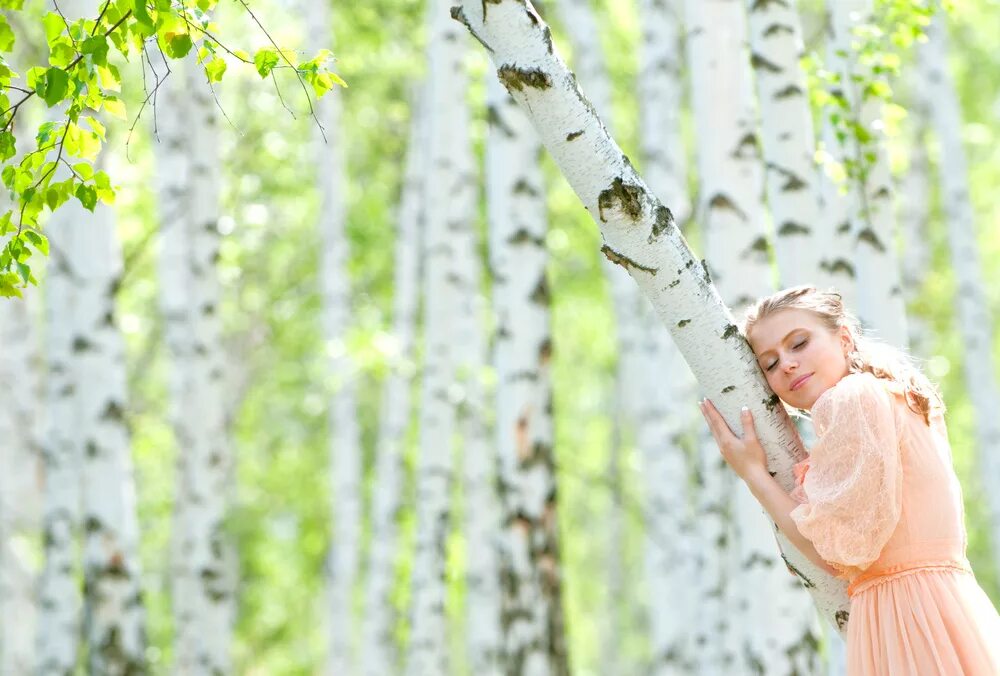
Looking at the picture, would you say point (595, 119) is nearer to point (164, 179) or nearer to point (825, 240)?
point (825, 240)

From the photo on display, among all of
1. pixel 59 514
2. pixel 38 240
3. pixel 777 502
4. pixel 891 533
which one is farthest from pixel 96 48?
pixel 59 514

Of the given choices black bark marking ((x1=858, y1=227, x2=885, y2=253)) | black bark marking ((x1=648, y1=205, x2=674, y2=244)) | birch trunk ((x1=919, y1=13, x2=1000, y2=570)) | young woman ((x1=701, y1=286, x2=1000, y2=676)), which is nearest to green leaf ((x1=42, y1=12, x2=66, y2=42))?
black bark marking ((x1=648, y1=205, x2=674, y2=244))

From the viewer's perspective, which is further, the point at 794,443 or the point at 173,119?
the point at 173,119

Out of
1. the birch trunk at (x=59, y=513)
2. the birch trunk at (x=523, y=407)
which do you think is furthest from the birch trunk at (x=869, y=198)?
the birch trunk at (x=59, y=513)

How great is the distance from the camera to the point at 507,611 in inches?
258

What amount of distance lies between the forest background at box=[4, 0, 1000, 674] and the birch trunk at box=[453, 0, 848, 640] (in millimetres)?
8140

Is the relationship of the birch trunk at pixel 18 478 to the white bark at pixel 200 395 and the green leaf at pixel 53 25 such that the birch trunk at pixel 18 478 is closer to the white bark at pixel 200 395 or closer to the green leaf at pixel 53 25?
the white bark at pixel 200 395

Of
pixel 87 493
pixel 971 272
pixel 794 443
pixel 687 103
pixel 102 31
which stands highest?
pixel 687 103

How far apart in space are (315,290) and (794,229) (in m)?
14.6

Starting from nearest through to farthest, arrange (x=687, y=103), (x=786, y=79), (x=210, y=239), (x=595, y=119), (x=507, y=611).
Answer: (x=595, y=119), (x=786, y=79), (x=507, y=611), (x=210, y=239), (x=687, y=103)

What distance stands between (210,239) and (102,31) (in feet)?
21.7

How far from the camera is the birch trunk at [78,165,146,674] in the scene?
594 centimetres

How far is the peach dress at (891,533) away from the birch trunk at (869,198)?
97.0 inches

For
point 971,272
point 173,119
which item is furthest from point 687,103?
point 173,119
